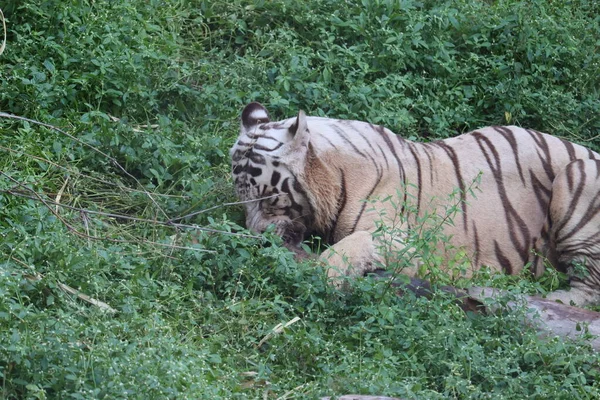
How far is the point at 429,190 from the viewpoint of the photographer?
19.7ft

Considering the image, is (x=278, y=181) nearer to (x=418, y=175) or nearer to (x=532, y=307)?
(x=418, y=175)

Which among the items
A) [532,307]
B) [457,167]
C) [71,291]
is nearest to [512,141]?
[457,167]

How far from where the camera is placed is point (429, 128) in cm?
721

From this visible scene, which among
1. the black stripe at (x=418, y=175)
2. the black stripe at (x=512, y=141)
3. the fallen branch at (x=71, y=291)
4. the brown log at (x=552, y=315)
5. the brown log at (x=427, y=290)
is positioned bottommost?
the fallen branch at (x=71, y=291)

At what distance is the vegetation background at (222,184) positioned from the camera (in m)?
4.37

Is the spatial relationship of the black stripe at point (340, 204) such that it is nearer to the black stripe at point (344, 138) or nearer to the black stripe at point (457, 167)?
the black stripe at point (344, 138)

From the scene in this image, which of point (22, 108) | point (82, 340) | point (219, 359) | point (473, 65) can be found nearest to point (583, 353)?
point (219, 359)

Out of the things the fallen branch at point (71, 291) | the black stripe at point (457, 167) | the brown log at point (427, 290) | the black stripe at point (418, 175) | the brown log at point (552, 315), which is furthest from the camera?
the black stripe at point (457, 167)

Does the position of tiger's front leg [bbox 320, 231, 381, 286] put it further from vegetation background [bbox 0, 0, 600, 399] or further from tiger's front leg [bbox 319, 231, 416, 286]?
vegetation background [bbox 0, 0, 600, 399]

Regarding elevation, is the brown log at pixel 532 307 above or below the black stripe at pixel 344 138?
below

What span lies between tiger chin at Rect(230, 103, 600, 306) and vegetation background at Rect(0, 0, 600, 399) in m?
0.27

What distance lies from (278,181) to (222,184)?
50cm

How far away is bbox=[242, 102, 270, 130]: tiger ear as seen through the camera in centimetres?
607

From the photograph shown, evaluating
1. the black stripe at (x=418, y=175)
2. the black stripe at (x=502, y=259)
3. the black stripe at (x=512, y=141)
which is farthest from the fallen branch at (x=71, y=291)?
the black stripe at (x=512, y=141)
